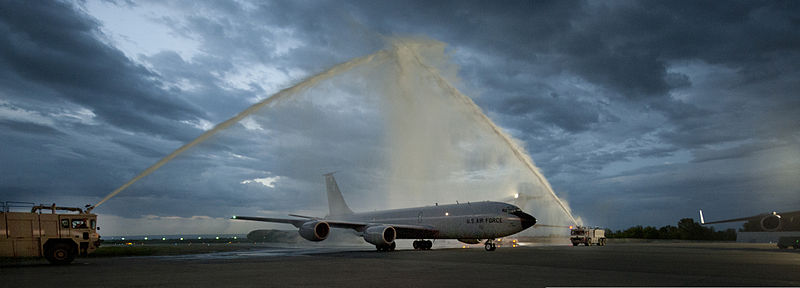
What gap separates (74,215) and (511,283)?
882 inches

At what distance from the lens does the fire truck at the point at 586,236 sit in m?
45.7

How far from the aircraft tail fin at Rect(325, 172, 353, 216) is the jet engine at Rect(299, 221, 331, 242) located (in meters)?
17.8

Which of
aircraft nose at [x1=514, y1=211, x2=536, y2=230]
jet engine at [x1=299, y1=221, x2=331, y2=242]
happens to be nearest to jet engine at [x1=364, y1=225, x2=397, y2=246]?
jet engine at [x1=299, y1=221, x2=331, y2=242]

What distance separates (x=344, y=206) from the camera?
56.7m

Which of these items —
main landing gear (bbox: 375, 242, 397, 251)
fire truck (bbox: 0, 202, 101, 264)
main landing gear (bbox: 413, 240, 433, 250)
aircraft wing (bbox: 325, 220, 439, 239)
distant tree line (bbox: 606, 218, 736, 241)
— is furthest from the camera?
distant tree line (bbox: 606, 218, 736, 241)

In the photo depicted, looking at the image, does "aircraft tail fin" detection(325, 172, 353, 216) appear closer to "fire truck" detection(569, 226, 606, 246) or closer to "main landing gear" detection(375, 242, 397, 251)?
"main landing gear" detection(375, 242, 397, 251)

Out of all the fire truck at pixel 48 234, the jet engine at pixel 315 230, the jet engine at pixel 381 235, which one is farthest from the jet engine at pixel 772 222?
the fire truck at pixel 48 234

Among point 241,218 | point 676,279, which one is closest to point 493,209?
point 241,218

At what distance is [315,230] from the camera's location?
36.9 m

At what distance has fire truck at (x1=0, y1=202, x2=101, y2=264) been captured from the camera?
861 inches

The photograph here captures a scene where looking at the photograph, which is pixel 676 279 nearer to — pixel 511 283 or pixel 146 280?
pixel 511 283

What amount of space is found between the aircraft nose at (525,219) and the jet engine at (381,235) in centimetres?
962

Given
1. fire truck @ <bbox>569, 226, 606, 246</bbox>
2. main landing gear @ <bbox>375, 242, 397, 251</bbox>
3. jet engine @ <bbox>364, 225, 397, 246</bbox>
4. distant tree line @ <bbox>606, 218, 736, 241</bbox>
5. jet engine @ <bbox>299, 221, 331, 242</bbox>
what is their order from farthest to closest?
1. distant tree line @ <bbox>606, 218, 736, 241</bbox>
2. fire truck @ <bbox>569, 226, 606, 246</bbox>
3. main landing gear @ <bbox>375, 242, 397, 251</bbox>
4. jet engine @ <bbox>299, 221, 331, 242</bbox>
5. jet engine @ <bbox>364, 225, 397, 246</bbox>

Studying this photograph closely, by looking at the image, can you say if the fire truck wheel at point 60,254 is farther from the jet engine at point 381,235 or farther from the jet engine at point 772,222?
the jet engine at point 772,222
